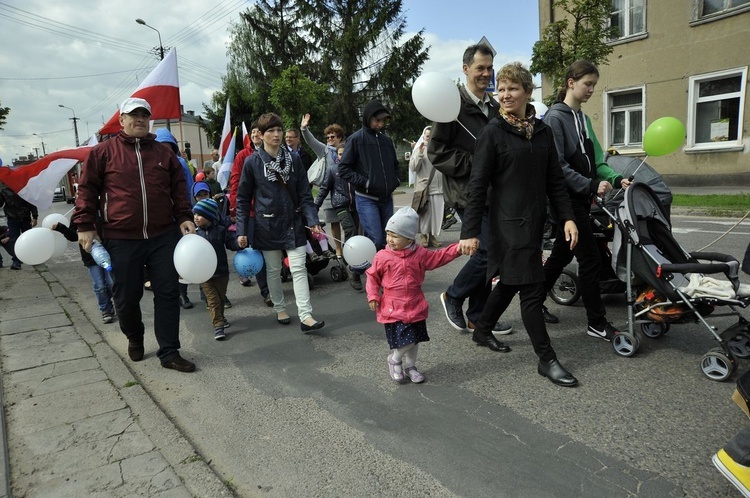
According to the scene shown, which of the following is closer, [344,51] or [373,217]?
[373,217]

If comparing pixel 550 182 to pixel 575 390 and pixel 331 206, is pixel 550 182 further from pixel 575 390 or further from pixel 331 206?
pixel 331 206

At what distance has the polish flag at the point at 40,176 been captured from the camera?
243 inches

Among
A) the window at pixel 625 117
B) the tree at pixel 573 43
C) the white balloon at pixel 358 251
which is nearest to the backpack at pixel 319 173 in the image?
the white balloon at pixel 358 251

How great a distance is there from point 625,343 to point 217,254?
374 cm

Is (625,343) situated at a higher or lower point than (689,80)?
lower

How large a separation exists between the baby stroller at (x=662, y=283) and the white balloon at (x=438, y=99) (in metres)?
1.38

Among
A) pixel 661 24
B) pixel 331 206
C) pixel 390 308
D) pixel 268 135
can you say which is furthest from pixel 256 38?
pixel 390 308

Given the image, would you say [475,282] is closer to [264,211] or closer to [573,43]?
[264,211]

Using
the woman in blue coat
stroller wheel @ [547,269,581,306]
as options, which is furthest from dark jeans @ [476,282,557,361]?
the woman in blue coat

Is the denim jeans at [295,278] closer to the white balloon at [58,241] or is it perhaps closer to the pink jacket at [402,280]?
the pink jacket at [402,280]

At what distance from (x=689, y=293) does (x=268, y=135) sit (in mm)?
3678

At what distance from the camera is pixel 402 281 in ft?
11.8

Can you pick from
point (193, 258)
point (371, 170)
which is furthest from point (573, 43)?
point (193, 258)

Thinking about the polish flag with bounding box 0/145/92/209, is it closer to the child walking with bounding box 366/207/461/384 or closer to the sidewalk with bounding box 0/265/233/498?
the sidewalk with bounding box 0/265/233/498
